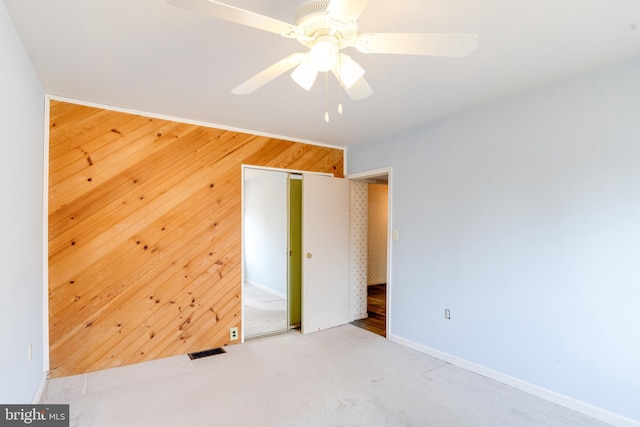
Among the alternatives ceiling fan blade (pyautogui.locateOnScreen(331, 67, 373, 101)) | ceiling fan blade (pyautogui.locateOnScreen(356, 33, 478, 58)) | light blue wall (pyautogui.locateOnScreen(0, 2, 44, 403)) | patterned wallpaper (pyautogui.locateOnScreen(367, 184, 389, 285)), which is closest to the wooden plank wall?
light blue wall (pyautogui.locateOnScreen(0, 2, 44, 403))

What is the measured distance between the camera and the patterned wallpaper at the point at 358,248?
14.6ft

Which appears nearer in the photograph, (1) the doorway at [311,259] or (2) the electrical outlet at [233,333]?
(2) the electrical outlet at [233,333]

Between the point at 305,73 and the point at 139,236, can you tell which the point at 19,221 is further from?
the point at 305,73

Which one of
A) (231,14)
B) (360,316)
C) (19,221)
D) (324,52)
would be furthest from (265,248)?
(231,14)

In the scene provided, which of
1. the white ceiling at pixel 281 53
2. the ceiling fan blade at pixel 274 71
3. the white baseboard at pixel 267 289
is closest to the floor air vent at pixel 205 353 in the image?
the white baseboard at pixel 267 289

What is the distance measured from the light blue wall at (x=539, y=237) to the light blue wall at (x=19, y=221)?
327 cm

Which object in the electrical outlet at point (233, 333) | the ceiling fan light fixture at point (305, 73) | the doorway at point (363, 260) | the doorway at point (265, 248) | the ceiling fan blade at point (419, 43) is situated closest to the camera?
the ceiling fan blade at point (419, 43)

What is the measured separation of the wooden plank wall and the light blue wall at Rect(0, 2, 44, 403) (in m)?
0.21

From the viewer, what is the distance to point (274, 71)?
5.20 ft

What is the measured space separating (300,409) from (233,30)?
8.37 ft

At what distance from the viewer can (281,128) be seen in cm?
361

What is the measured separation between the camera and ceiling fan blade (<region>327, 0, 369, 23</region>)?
43.8 inches

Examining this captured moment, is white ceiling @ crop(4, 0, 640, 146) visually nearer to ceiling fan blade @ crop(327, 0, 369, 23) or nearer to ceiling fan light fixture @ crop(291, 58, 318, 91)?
ceiling fan light fixture @ crop(291, 58, 318, 91)

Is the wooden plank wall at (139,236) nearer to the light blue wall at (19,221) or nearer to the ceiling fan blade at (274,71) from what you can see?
the light blue wall at (19,221)
